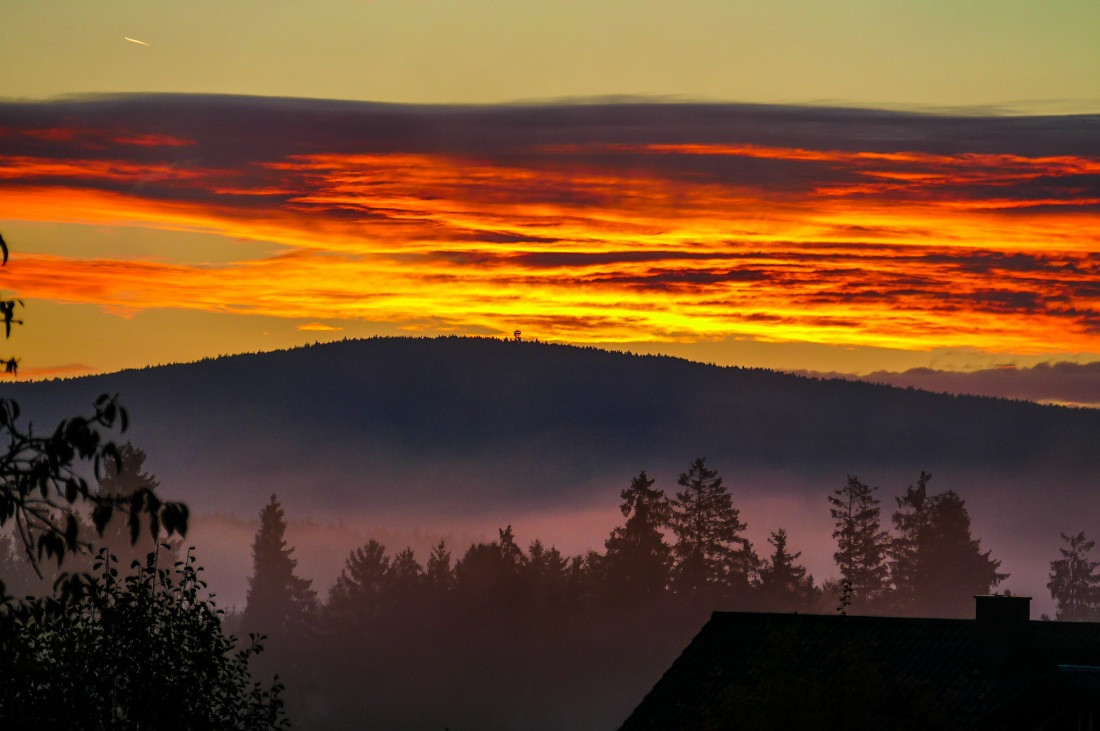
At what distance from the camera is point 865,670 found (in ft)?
80.3

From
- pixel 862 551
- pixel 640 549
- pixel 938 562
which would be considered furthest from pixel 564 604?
pixel 938 562

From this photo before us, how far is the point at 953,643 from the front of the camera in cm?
3778

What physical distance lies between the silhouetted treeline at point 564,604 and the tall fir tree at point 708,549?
16 centimetres

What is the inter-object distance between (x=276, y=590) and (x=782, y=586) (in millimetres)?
56437

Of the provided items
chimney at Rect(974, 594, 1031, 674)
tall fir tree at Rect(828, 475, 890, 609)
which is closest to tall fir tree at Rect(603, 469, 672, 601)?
tall fir tree at Rect(828, 475, 890, 609)

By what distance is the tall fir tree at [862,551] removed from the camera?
5822 inches

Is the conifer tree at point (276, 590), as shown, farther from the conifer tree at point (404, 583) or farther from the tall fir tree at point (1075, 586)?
the tall fir tree at point (1075, 586)

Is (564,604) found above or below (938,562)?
below

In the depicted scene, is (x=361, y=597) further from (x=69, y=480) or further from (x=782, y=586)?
(x=69, y=480)

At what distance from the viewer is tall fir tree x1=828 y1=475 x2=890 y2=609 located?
14788 centimetres

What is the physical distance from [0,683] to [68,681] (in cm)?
998

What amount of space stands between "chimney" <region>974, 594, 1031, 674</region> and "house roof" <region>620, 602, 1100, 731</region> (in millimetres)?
30

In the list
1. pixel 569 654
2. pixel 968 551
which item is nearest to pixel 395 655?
pixel 569 654

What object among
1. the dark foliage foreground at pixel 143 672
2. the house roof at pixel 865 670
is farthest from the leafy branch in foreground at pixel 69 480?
the dark foliage foreground at pixel 143 672
